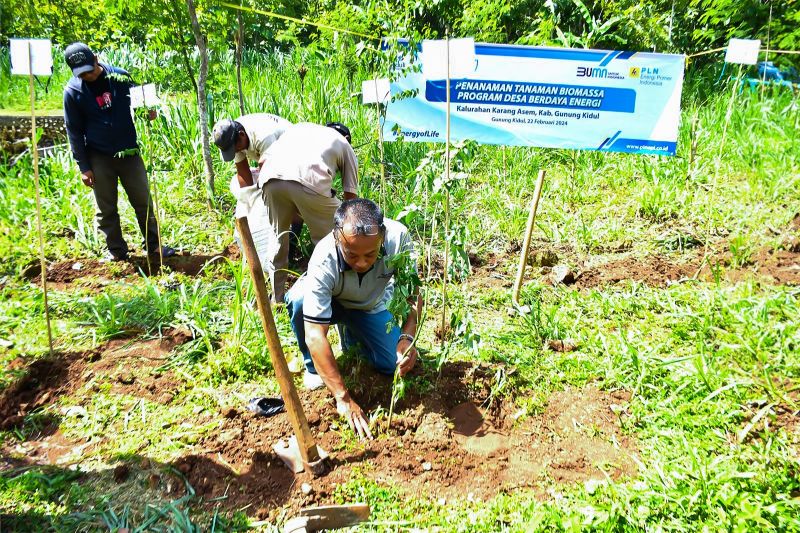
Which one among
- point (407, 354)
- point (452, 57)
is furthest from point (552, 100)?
point (407, 354)

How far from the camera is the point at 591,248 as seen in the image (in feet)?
15.5

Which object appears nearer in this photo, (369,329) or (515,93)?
(369,329)

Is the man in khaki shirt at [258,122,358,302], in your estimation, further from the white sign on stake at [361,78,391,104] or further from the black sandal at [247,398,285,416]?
the black sandal at [247,398,285,416]

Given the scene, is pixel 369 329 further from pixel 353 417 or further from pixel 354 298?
pixel 353 417

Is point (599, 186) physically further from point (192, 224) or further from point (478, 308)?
point (192, 224)

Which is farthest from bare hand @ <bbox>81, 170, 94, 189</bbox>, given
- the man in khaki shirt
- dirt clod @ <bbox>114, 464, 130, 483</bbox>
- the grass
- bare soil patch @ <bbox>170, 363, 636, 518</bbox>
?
dirt clod @ <bbox>114, 464, 130, 483</bbox>

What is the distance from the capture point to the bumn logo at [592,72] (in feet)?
15.1

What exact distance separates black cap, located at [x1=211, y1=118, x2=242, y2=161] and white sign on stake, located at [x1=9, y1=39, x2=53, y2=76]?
3.25 ft

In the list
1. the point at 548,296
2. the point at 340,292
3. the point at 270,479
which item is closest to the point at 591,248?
the point at 548,296

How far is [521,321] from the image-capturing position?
3574 mm

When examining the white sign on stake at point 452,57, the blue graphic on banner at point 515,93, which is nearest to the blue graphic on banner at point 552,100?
the blue graphic on banner at point 515,93

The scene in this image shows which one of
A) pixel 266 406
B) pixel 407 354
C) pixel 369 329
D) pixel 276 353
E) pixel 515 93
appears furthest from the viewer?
pixel 515 93

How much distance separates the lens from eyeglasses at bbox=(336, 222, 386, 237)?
7.95 feet

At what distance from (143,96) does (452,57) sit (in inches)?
92.9
